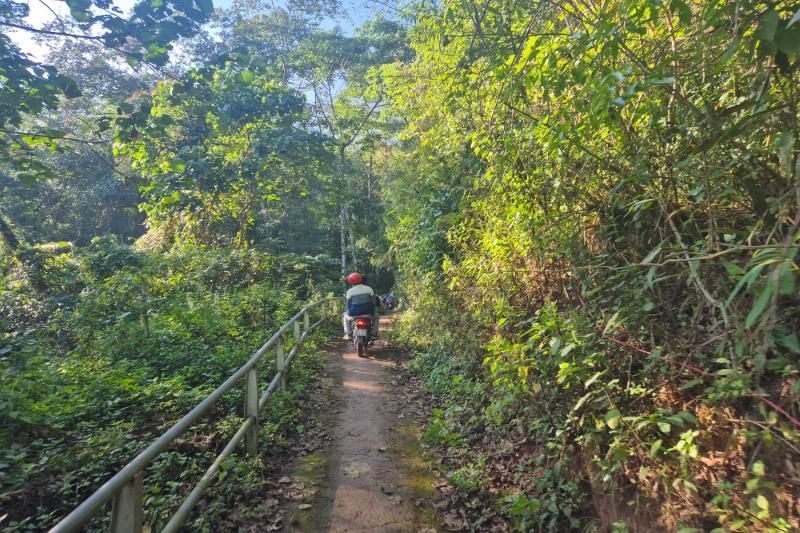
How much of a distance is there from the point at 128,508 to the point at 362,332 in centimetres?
752

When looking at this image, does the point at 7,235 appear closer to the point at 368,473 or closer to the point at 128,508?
the point at 368,473

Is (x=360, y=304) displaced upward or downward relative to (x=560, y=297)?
Answer: upward

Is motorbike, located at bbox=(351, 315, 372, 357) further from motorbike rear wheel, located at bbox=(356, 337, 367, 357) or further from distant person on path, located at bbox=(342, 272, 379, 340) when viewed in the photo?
distant person on path, located at bbox=(342, 272, 379, 340)

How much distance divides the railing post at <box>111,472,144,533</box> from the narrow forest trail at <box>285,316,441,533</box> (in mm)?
1659

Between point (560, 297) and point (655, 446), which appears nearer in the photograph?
point (655, 446)

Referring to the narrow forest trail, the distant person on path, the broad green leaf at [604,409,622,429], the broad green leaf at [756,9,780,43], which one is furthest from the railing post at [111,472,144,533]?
the distant person on path

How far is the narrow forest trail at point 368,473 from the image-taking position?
354 centimetres

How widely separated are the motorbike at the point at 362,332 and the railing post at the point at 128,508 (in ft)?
24.3

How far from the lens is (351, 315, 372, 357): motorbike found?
948 centimetres

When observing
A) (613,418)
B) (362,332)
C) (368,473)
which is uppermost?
(362,332)

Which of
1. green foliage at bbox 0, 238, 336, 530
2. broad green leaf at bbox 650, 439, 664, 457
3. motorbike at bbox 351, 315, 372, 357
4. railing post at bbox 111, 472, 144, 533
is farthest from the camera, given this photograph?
motorbike at bbox 351, 315, 372, 357

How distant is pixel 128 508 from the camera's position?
1.96 metres

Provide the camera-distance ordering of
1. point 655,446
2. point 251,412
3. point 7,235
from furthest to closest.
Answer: point 7,235 < point 251,412 < point 655,446

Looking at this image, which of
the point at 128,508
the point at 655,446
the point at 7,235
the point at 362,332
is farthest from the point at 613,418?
the point at 7,235
